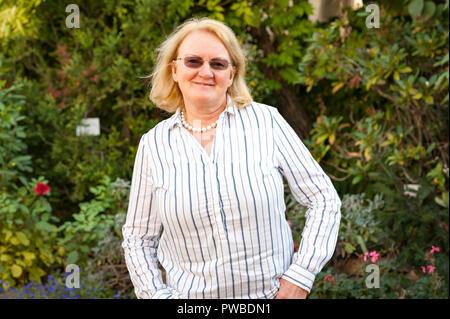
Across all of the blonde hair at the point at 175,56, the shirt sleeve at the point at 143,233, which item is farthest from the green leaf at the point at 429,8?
the shirt sleeve at the point at 143,233

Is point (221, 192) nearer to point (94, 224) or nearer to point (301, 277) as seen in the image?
point (301, 277)

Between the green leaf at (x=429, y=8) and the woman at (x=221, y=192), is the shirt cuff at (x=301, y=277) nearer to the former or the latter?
the woman at (x=221, y=192)

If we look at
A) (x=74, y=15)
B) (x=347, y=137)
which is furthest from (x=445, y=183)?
(x=74, y=15)

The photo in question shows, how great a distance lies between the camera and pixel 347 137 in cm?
455

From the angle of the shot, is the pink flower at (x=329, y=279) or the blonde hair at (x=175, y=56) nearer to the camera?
the blonde hair at (x=175, y=56)

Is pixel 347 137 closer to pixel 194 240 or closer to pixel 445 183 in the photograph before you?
pixel 445 183

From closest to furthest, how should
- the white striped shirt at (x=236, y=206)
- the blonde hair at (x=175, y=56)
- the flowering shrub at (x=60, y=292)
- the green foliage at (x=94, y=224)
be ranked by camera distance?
the white striped shirt at (x=236, y=206)
the blonde hair at (x=175, y=56)
the flowering shrub at (x=60, y=292)
the green foliage at (x=94, y=224)

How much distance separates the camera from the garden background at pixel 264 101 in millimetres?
3818

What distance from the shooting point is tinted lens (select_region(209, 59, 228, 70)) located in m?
1.74

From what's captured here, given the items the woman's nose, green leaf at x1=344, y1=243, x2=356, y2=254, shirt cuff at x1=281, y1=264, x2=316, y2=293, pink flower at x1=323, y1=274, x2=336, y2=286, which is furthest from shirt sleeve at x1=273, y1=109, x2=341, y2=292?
green leaf at x1=344, y1=243, x2=356, y2=254

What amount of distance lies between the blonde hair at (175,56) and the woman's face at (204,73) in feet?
0.07

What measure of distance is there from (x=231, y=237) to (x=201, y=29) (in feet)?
2.00

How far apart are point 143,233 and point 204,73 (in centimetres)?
53

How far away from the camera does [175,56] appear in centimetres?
184
